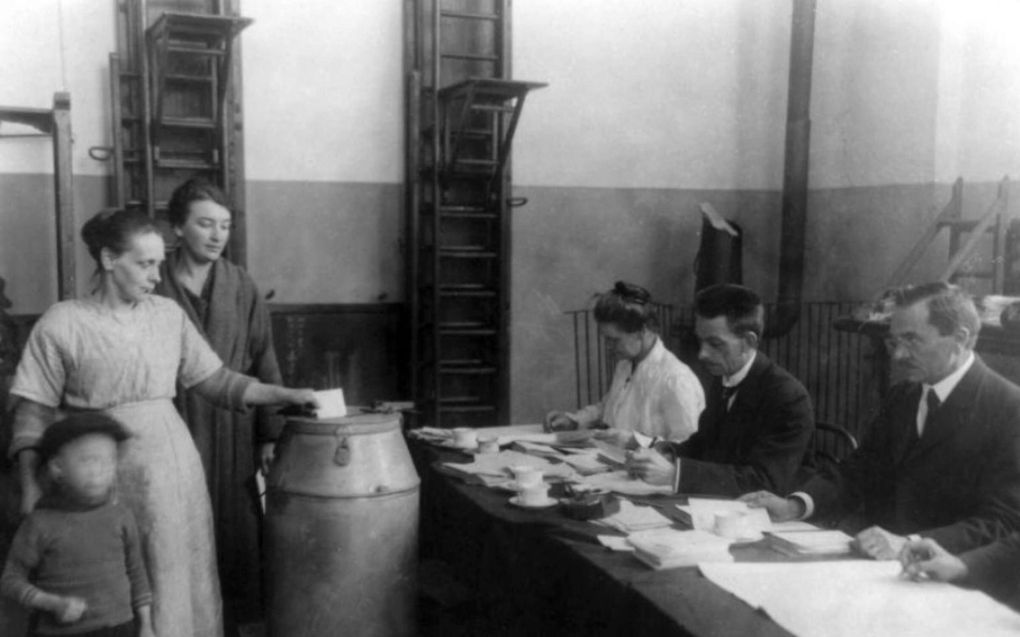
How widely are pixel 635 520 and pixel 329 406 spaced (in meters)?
1.00

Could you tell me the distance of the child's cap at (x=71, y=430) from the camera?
233cm

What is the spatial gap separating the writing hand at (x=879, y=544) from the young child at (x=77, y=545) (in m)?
1.65

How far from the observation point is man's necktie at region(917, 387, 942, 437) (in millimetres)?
2420

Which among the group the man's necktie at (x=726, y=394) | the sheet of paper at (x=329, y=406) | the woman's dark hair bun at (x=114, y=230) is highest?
the woman's dark hair bun at (x=114, y=230)

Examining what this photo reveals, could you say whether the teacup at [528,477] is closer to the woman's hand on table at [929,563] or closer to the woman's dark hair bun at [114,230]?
the woman's hand on table at [929,563]

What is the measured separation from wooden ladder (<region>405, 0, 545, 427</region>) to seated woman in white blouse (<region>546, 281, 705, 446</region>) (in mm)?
2246

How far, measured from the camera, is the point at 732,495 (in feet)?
8.86

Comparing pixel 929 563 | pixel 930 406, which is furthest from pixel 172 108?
pixel 929 563

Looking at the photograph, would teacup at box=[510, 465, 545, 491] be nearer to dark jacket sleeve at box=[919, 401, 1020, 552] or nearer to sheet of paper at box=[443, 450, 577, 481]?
sheet of paper at box=[443, 450, 577, 481]

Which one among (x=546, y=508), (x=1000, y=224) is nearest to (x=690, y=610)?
(x=546, y=508)

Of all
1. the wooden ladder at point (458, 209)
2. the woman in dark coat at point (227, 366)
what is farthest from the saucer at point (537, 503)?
the wooden ladder at point (458, 209)

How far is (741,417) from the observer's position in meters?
2.91

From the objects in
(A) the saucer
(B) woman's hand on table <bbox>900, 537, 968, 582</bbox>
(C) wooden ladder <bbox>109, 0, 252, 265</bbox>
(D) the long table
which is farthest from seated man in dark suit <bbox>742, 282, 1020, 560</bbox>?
(C) wooden ladder <bbox>109, 0, 252, 265</bbox>

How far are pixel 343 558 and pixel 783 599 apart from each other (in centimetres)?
136
